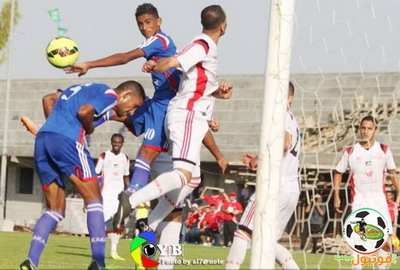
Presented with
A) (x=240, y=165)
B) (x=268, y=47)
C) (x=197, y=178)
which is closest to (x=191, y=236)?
(x=240, y=165)

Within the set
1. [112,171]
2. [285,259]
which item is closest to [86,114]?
[285,259]

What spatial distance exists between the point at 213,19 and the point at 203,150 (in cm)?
1960

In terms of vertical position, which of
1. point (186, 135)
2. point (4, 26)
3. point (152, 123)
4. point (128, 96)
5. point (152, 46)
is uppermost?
point (4, 26)

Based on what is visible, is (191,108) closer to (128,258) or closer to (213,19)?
(213,19)

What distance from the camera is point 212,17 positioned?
9133 mm

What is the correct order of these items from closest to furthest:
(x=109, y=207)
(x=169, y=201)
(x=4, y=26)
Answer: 1. (x=169, y=201)
2. (x=109, y=207)
3. (x=4, y=26)

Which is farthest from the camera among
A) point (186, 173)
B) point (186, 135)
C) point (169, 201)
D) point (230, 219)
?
point (230, 219)

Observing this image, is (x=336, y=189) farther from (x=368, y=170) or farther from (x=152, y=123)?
(x=152, y=123)

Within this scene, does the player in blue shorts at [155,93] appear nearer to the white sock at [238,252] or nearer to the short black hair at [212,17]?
the short black hair at [212,17]

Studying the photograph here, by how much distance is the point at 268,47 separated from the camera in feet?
24.4

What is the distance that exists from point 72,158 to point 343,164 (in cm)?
423

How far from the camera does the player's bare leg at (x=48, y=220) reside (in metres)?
8.51

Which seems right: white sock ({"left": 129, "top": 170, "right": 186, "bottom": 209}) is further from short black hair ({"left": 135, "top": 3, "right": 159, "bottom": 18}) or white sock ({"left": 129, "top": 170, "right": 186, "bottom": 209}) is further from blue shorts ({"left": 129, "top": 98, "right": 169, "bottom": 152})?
short black hair ({"left": 135, "top": 3, "right": 159, "bottom": 18})

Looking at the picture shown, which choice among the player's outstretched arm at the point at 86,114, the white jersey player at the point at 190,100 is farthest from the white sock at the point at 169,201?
the player's outstretched arm at the point at 86,114
